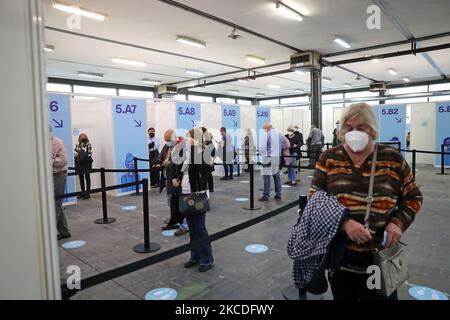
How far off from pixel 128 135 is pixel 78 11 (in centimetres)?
276

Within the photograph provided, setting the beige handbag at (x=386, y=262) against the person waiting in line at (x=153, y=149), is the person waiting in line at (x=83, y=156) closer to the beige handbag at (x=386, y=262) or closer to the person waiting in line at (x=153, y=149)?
the person waiting in line at (x=153, y=149)

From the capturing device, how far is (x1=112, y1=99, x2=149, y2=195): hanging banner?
7168 millimetres

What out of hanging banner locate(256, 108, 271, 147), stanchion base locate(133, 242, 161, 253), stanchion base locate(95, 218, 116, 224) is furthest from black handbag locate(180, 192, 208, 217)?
hanging banner locate(256, 108, 271, 147)

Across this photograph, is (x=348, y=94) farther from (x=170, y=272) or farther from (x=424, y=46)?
(x=170, y=272)

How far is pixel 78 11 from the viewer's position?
5.61 m

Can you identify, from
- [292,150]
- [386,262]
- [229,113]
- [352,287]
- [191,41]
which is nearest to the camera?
[386,262]

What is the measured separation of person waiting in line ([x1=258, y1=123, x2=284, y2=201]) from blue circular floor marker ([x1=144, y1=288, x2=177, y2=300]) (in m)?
3.69

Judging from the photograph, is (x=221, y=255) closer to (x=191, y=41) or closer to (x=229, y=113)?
(x=191, y=41)

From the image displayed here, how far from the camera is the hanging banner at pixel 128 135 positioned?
717 centimetres

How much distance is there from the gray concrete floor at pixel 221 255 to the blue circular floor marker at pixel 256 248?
0.23 ft

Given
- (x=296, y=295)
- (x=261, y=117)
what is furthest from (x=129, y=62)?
(x=296, y=295)

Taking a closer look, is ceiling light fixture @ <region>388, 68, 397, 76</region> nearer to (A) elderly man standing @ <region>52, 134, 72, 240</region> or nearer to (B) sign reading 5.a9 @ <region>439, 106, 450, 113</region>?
(B) sign reading 5.a9 @ <region>439, 106, 450, 113</region>

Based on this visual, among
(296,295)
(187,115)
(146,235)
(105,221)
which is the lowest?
(296,295)
